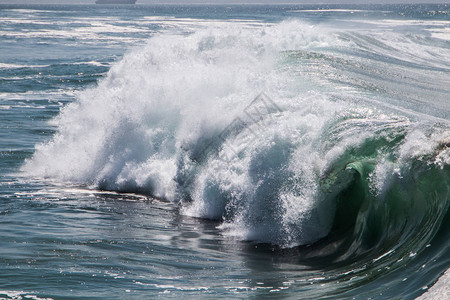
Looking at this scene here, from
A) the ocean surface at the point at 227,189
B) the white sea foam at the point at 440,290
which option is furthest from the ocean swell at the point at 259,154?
the white sea foam at the point at 440,290

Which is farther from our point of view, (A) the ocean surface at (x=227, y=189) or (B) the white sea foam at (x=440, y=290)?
(A) the ocean surface at (x=227, y=189)

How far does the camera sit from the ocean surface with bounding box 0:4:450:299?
6.13m

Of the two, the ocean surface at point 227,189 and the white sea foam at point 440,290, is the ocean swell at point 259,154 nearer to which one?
the ocean surface at point 227,189

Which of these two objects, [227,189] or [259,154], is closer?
[259,154]

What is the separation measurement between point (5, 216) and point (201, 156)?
3.33 metres

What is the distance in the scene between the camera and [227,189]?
29.7ft

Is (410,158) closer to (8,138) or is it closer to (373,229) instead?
(373,229)

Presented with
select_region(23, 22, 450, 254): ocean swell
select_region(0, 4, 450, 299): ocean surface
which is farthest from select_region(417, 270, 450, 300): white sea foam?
select_region(23, 22, 450, 254): ocean swell

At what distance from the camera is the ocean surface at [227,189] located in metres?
6.13

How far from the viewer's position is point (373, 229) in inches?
278

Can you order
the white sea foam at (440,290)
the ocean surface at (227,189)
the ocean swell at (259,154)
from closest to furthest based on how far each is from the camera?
the white sea foam at (440,290), the ocean surface at (227,189), the ocean swell at (259,154)

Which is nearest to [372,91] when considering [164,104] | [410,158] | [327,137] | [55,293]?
[164,104]

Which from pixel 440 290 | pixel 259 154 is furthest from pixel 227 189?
pixel 440 290

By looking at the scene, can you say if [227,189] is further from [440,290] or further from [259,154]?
[440,290]
